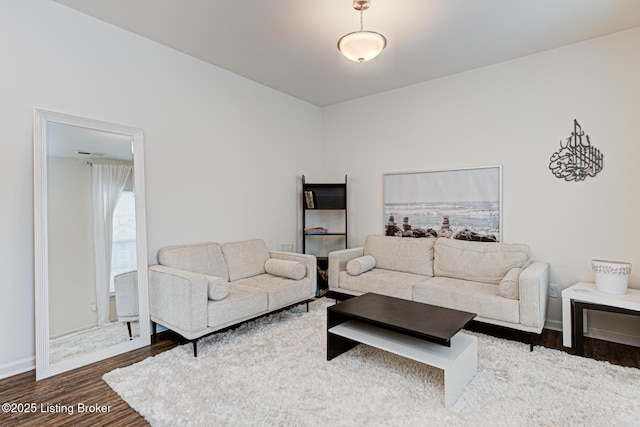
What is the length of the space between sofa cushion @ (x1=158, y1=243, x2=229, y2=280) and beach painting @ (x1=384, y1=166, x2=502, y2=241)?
225 cm

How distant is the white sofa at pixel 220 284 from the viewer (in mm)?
2578

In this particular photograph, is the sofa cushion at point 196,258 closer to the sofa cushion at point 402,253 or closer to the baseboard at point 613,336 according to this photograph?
the sofa cushion at point 402,253

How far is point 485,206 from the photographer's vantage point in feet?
11.9

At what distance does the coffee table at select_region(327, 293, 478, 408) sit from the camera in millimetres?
2020

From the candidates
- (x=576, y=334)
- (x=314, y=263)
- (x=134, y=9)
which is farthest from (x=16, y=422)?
(x=576, y=334)

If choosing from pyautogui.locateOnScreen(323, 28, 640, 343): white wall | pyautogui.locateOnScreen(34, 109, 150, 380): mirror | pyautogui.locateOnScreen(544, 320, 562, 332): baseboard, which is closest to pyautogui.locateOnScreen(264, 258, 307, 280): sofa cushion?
pyautogui.locateOnScreen(34, 109, 150, 380): mirror

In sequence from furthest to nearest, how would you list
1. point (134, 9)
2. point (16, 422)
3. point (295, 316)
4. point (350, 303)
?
1. point (295, 316)
2. point (350, 303)
3. point (134, 9)
4. point (16, 422)

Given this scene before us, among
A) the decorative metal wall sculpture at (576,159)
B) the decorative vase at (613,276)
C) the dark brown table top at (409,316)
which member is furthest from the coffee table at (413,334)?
the decorative metal wall sculpture at (576,159)

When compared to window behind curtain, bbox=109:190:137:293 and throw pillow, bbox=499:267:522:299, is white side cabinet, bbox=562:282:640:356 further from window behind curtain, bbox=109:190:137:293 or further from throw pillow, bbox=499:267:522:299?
window behind curtain, bbox=109:190:137:293

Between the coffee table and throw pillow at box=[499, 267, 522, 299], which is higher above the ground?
throw pillow at box=[499, 267, 522, 299]

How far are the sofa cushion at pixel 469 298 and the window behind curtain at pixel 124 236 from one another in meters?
2.72

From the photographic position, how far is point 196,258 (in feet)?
10.6

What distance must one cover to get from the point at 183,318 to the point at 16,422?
104 centimetres

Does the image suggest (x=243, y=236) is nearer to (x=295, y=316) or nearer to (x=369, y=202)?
(x=295, y=316)
